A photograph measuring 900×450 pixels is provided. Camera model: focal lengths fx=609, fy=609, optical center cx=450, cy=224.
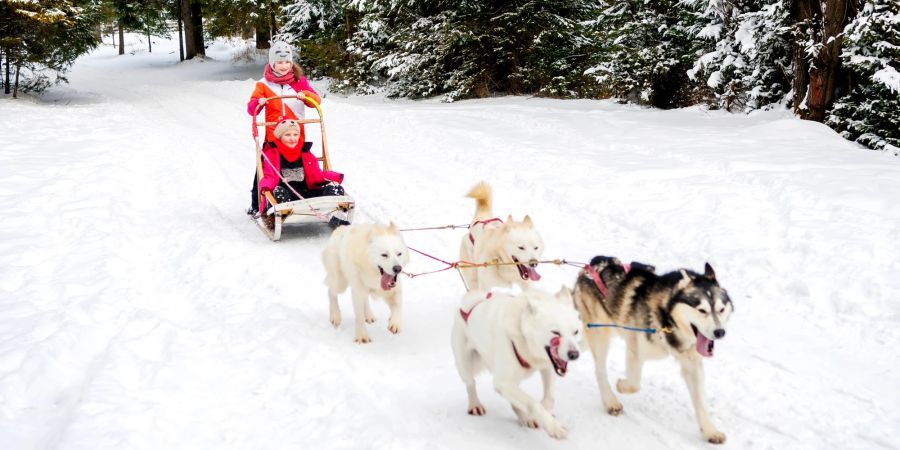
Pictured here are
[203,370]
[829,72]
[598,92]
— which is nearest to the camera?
[203,370]

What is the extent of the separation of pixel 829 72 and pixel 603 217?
588cm

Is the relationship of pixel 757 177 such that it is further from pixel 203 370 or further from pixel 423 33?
pixel 423 33

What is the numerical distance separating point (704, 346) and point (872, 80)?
8.71 m

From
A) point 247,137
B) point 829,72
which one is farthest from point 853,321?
point 247,137

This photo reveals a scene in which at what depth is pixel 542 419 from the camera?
3.06 m

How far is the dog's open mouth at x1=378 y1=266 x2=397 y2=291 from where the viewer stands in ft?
14.2

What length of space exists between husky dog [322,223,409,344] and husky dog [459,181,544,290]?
758 mm

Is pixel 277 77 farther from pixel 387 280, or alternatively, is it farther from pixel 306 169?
pixel 387 280

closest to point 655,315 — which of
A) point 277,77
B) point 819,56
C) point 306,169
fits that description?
point 306,169

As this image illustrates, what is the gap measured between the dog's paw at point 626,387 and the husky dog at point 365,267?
1639mm

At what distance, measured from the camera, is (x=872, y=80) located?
9406mm

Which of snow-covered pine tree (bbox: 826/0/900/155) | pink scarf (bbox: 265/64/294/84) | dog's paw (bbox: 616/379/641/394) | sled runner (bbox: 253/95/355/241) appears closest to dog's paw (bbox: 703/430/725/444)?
dog's paw (bbox: 616/379/641/394)

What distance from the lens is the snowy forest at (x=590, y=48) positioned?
9.87 meters

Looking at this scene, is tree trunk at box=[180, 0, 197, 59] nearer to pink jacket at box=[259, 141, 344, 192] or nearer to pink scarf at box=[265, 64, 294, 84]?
pink scarf at box=[265, 64, 294, 84]
